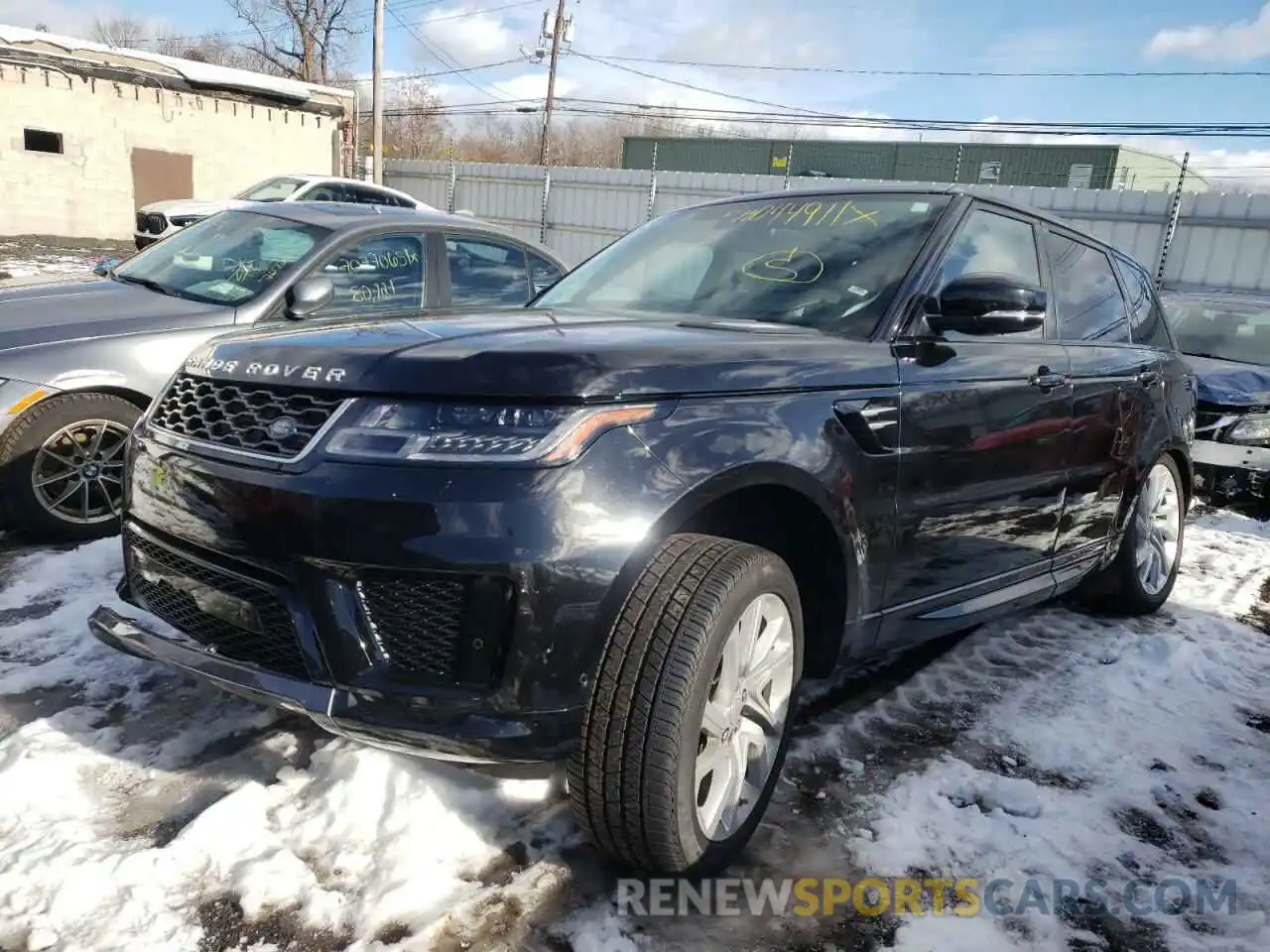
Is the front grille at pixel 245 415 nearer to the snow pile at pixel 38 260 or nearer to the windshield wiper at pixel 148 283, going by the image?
the windshield wiper at pixel 148 283

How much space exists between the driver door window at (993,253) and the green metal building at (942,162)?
26241 millimetres

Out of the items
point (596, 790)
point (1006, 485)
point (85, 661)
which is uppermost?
point (1006, 485)

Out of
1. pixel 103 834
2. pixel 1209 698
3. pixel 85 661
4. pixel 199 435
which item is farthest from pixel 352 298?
pixel 1209 698

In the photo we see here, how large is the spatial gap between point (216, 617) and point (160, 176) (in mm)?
21536

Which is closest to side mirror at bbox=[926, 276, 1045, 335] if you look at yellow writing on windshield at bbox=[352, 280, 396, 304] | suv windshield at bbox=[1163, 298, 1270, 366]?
yellow writing on windshield at bbox=[352, 280, 396, 304]

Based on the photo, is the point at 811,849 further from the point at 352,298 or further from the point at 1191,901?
the point at 352,298

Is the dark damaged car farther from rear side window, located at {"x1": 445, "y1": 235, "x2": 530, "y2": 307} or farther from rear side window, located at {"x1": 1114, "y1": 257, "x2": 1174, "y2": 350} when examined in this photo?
rear side window, located at {"x1": 445, "y1": 235, "x2": 530, "y2": 307}

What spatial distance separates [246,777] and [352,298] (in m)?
2.81

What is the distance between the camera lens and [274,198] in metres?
14.2

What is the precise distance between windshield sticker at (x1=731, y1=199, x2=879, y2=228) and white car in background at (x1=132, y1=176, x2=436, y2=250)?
32.3 ft

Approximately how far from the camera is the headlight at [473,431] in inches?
76.0

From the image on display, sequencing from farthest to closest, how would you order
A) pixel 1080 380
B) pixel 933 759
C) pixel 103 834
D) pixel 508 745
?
pixel 1080 380
pixel 933 759
pixel 103 834
pixel 508 745

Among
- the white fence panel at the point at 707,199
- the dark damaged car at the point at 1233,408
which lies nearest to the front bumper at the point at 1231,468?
the dark damaged car at the point at 1233,408

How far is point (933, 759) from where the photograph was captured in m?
2.88
